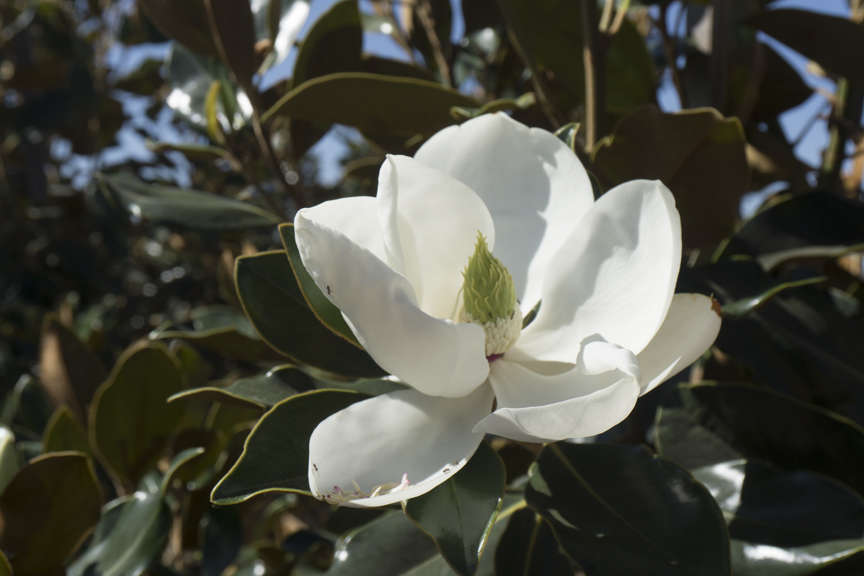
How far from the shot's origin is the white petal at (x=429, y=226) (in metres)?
0.71

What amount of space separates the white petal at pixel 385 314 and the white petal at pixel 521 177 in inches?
7.3

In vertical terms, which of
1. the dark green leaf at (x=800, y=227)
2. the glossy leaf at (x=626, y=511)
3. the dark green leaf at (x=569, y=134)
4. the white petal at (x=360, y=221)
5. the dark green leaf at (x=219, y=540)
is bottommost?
the dark green leaf at (x=219, y=540)

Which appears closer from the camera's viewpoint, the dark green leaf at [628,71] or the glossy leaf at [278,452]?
the glossy leaf at [278,452]

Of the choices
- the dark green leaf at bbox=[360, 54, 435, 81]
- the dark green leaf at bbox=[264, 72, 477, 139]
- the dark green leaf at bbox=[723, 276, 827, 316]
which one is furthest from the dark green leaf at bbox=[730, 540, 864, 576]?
the dark green leaf at bbox=[360, 54, 435, 81]

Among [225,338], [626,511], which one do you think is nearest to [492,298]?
[626,511]

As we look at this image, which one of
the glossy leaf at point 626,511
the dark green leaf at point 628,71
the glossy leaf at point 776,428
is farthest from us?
the dark green leaf at point 628,71

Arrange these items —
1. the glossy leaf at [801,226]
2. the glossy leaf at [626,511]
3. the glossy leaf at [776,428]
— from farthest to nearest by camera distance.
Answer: the glossy leaf at [801,226], the glossy leaf at [776,428], the glossy leaf at [626,511]

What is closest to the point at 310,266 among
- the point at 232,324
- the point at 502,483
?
the point at 502,483

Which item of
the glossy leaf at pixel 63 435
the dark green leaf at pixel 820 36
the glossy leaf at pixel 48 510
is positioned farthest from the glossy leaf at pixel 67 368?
the dark green leaf at pixel 820 36

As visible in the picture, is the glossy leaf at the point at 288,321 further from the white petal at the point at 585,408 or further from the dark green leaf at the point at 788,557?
the dark green leaf at the point at 788,557

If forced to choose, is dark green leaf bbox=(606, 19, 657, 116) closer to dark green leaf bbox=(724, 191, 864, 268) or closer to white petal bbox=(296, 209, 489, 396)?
dark green leaf bbox=(724, 191, 864, 268)

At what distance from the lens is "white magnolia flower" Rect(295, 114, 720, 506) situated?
2.00ft

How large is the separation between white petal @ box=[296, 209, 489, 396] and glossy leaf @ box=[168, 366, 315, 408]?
18 cm

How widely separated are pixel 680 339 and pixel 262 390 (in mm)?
409
